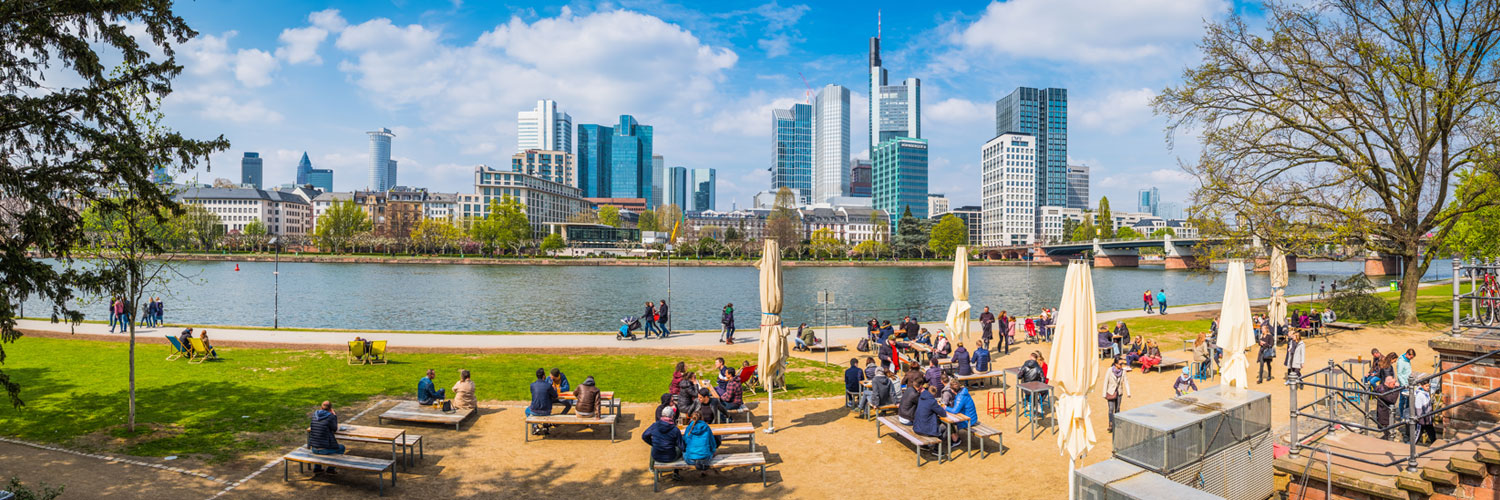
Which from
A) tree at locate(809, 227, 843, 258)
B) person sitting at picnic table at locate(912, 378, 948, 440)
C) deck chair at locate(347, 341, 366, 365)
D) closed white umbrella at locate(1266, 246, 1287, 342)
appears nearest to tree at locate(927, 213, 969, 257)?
tree at locate(809, 227, 843, 258)

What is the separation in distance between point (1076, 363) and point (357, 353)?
1742 centimetres

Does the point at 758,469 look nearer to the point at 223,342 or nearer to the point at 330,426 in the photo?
the point at 330,426

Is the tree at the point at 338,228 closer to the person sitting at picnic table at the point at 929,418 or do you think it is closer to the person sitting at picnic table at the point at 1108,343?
the person sitting at picnic table at the point at 1108,343

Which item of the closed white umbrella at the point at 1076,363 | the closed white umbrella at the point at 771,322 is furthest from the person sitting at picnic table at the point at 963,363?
the closed white umbrella at the point at 1076,363

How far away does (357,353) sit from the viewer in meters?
17.8

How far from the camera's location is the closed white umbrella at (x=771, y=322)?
44.5 feet

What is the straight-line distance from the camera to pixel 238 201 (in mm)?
176250

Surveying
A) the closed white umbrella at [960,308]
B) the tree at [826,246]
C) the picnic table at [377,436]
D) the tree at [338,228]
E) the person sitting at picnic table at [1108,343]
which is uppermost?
the tree at [338,228]

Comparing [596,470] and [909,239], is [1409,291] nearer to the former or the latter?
[596,470]

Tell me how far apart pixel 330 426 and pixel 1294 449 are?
43.2 feet

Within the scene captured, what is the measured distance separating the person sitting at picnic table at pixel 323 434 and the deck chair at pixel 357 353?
8931 mm

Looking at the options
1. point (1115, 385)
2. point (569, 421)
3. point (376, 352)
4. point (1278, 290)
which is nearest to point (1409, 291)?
point (1278, 290)

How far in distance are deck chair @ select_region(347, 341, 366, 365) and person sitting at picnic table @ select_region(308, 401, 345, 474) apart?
8.93 meters

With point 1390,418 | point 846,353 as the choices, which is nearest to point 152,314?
point 846,353
